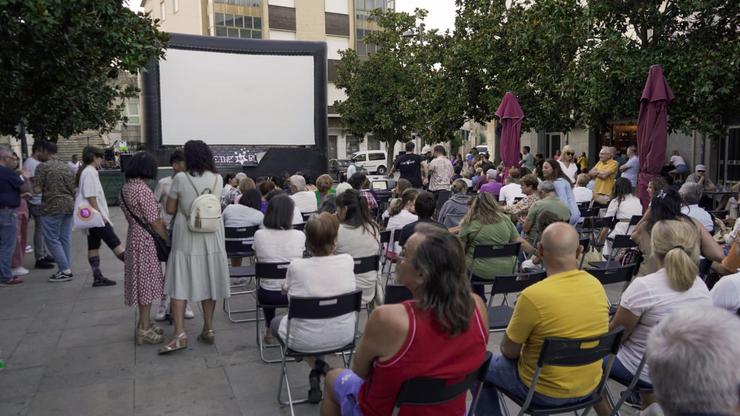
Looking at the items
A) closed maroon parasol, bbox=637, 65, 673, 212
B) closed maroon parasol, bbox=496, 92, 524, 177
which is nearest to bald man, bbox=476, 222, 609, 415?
closed maroon parasol, bbox=637, 65, 673, 212

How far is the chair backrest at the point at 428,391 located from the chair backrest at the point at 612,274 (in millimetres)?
2092

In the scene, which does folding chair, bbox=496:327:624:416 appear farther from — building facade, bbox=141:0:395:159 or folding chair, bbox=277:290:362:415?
building facade, bbox=141:0:395:159

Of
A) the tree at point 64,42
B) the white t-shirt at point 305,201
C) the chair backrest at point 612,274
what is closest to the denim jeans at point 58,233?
the tree at point 64,42

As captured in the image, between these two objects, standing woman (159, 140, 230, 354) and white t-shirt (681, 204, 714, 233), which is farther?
white t-shirt (681, 204, 714, 233)

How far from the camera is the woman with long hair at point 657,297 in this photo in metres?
2.85

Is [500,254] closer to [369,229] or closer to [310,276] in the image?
[369,229]

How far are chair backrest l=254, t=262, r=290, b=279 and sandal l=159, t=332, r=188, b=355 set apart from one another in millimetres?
886

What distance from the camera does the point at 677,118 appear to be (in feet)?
36.1

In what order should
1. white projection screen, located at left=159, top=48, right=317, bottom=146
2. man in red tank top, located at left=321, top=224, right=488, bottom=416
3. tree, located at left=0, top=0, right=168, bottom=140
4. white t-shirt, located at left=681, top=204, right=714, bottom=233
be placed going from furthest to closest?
white projection screen, located at left=159, top=48, right=317, bottom=146
white t-shirt, located at left=681, top=204, right=714, bottom=233
tree, located at left=0, top=0, right=168, bottom=140
man in red tank top, located at left=321, top=224, right=488, bottom=416

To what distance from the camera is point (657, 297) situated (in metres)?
2.87

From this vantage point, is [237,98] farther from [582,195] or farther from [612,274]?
[612,274]

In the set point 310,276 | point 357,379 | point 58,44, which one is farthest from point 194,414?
point 58,44

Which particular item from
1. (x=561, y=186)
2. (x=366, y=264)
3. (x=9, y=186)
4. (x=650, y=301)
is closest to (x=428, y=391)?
(x=650, y=301)

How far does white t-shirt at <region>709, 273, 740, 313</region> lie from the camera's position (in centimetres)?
297
